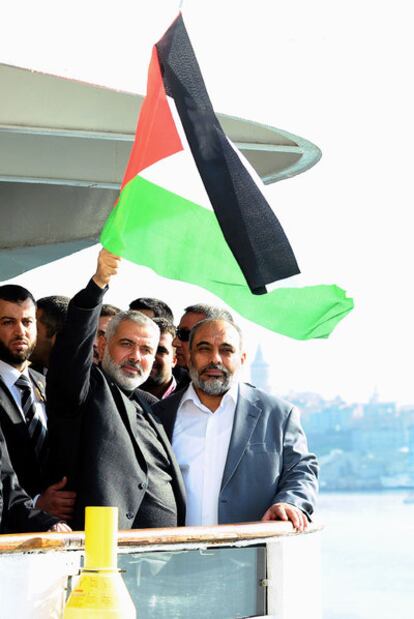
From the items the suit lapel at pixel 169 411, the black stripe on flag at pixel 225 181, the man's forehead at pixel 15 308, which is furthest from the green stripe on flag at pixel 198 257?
the man's forehead at pixel 15 308

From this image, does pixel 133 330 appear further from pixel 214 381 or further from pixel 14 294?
pixel 14 294

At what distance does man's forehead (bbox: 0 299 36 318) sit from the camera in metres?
6.05

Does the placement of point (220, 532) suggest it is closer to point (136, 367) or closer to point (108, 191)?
point (136, 367)

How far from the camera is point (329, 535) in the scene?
267ft

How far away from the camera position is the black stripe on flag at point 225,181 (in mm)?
5559

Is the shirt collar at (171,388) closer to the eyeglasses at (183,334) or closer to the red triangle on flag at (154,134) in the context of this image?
the eyeglasses at (183,334)

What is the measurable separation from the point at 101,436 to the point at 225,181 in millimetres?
1055

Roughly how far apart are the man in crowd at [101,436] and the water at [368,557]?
3639cm

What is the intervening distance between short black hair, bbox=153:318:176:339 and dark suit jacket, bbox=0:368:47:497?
3.99ft

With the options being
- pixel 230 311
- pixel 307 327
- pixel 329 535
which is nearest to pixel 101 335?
pixel 230 311

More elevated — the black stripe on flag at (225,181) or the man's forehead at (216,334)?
the black stripe on flag at (225,181)

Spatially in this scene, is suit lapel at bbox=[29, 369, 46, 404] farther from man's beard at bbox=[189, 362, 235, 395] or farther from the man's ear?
man's beard at bbox=[189, 362, 235, 395]

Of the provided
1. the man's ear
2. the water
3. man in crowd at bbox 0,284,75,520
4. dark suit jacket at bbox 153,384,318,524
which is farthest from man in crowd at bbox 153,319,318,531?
the water

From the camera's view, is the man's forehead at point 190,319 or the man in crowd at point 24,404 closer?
the man in crowd at point 24,404
